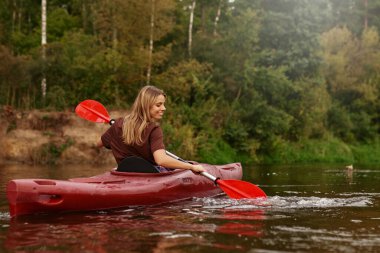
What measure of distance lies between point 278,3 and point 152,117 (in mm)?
21832

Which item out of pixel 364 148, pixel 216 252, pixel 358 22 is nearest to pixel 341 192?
pixel 216 252

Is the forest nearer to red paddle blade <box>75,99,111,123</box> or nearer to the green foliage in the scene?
the green foliage

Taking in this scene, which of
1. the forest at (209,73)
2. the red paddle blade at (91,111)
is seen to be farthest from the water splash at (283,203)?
the forest at (209,73)

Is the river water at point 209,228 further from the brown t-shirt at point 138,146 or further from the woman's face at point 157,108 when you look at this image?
the woman's face at point 157,108

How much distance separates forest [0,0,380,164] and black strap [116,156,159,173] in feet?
41.0

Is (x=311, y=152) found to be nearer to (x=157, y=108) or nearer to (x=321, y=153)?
(x=321, y=153)

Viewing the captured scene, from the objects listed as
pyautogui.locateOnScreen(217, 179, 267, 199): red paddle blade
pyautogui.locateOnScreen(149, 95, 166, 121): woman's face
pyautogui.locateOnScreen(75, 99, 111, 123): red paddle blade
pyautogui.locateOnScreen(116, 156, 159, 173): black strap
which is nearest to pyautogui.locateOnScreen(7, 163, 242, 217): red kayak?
pyautogui.locateOnScreen(116, 156, 159, 173): black strap

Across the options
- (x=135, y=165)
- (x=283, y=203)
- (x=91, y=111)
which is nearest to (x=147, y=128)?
(x=135, y=165)

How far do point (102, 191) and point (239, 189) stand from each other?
174cm

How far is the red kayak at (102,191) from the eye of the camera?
17.3 feet

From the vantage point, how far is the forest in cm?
1998

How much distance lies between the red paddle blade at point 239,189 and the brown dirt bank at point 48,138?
11199mm

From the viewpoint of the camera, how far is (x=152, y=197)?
248 inches

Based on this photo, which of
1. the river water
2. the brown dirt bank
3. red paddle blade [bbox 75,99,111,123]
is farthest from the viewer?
the brown dirt bank
